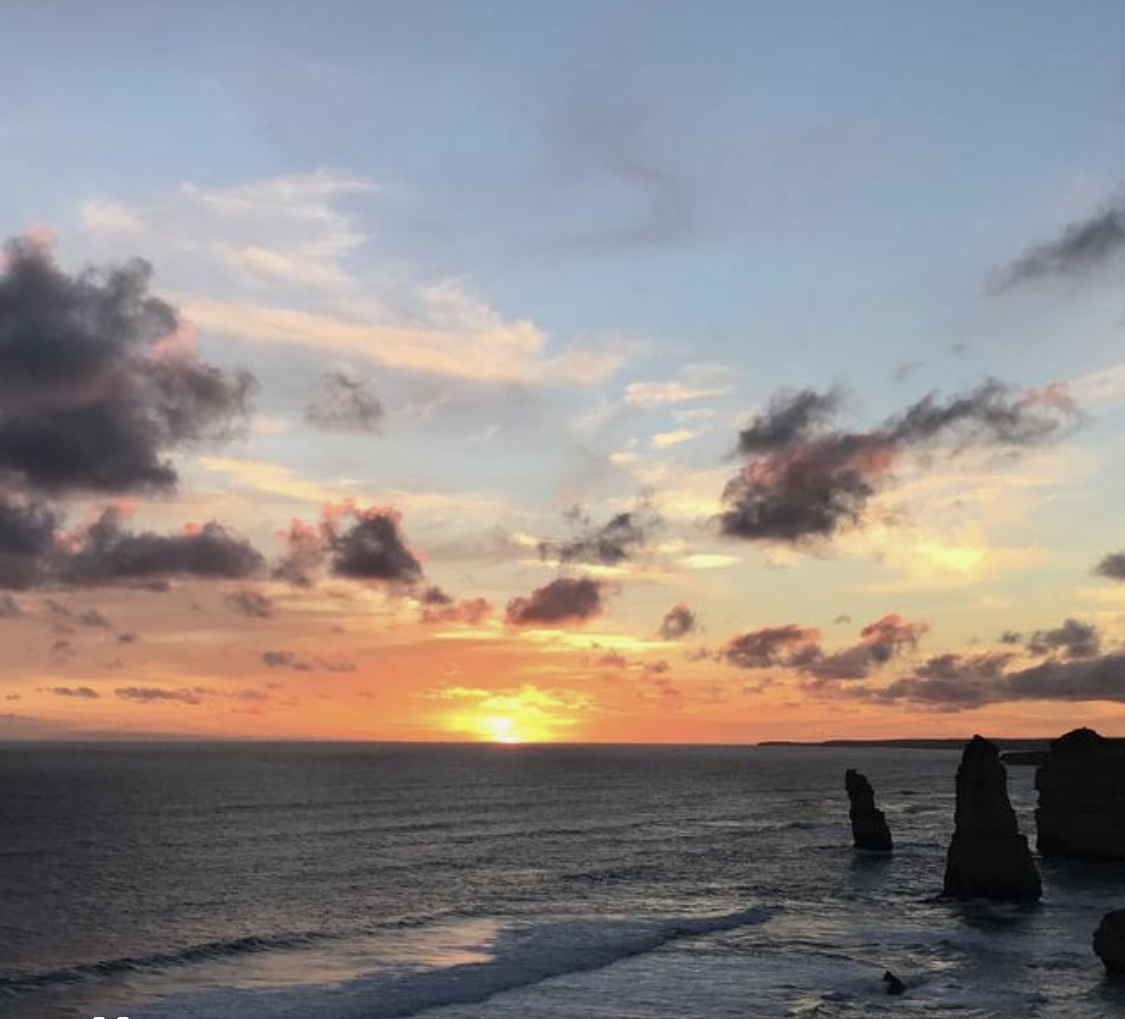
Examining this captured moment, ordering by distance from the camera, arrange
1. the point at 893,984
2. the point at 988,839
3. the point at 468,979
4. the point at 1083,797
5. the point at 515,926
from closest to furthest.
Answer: the point at 893,984 → the point at 468,979 → the point at 515,926 → the point at 988,839 → the point at 1083,797

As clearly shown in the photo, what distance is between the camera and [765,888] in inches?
2884

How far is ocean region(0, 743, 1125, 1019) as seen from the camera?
1644 inches

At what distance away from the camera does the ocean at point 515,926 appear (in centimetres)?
4175

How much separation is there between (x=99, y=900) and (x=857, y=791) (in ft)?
187

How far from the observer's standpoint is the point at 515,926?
58.4 metres

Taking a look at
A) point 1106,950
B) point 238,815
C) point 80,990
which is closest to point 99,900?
point 80,990

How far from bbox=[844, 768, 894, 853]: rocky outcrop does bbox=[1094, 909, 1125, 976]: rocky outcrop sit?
Result: 47655 mm

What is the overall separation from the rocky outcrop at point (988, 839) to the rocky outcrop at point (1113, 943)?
16.1 metres

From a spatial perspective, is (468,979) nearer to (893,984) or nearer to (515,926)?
(515,926)

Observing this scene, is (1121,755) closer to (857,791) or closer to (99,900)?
(857,791)

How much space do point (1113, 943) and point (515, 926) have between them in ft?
92.0

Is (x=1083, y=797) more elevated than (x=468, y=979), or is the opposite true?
(x=1083, y=797)

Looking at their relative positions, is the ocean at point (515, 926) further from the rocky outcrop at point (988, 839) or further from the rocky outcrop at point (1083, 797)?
the rocky outcrop at point (1083, 797)

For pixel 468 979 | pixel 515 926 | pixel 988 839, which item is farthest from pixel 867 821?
pixel 468 979
